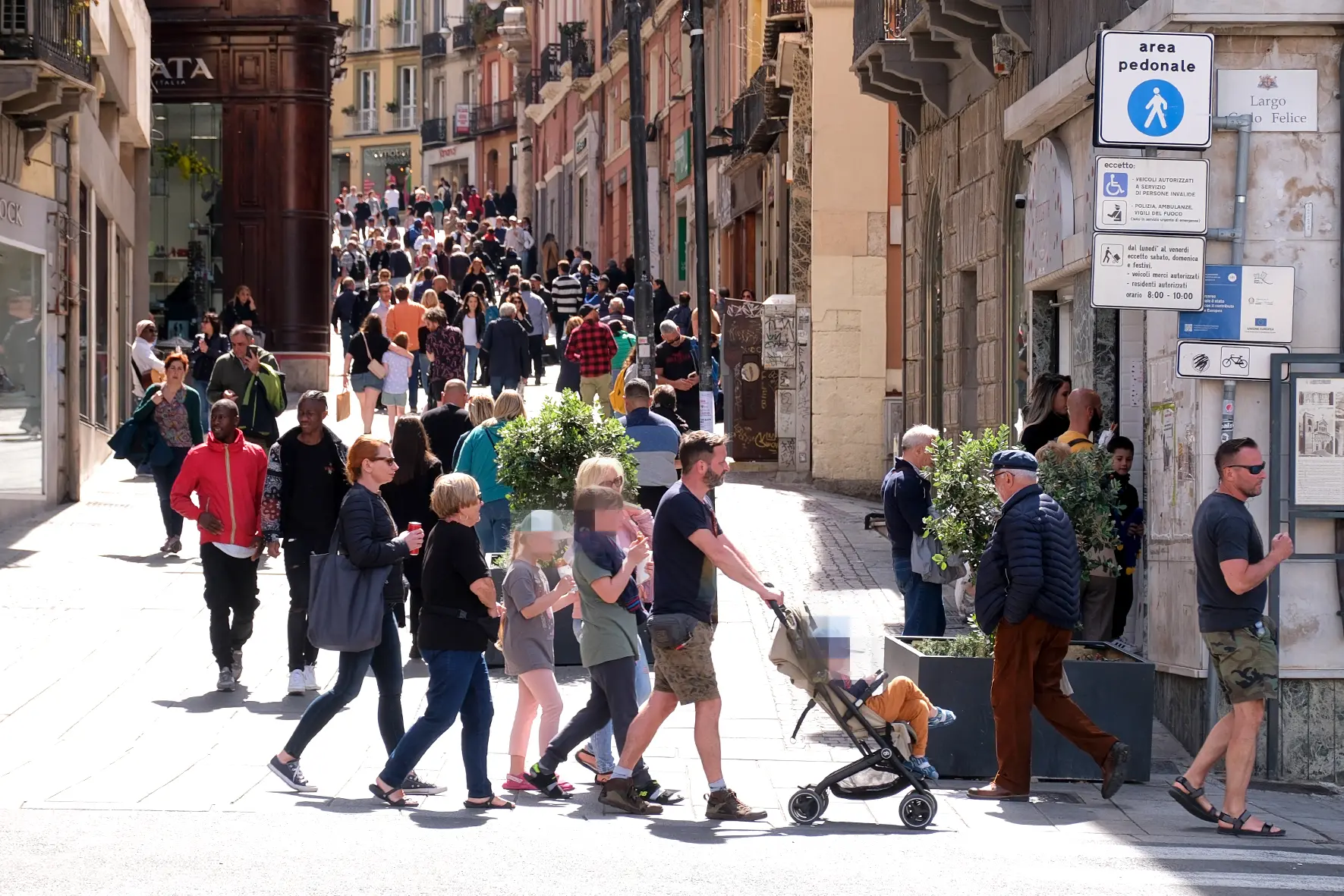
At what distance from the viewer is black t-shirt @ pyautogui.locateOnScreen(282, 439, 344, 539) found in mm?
12406

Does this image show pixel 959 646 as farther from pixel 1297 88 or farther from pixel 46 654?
pixel 46 654

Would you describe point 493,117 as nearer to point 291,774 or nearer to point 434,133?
point 434,133

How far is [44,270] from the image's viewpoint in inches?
832

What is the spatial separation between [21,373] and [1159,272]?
12762 mm

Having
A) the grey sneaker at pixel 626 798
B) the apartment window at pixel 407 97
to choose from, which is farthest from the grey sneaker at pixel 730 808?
the apartment window at pixel 407 97

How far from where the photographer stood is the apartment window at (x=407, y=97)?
81.4 metres

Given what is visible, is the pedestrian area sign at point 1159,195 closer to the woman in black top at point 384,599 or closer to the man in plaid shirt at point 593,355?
the woman in black top at point 384,599

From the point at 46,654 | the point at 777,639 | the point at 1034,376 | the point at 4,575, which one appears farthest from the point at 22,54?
the point at 777,639

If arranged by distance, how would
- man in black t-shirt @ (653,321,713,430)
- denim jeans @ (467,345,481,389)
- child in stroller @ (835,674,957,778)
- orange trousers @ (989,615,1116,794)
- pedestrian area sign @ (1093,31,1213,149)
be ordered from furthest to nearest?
denim jeans @ (467,345,481,389), man in black t-shirt @ (653,321,713,430), pedestrian area sign @ (1093,31,1213,149), orange trousers @ (989,615,1116,794), child in stroller @ (835,674,957,778)

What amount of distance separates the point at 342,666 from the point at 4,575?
23.5 ft

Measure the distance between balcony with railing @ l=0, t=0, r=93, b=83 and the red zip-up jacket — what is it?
716 cm

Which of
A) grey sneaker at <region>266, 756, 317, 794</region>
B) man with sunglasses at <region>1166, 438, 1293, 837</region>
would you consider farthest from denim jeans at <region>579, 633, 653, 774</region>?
man with sunglasses at <region>1166, 438, 1293, 837</region>

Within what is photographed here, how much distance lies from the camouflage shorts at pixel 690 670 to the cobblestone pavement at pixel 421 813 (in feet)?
1.78

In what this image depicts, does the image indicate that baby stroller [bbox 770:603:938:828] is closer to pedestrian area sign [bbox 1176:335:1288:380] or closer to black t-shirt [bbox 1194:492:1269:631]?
black t-shirt [bbox 1194:492:1269:631]
